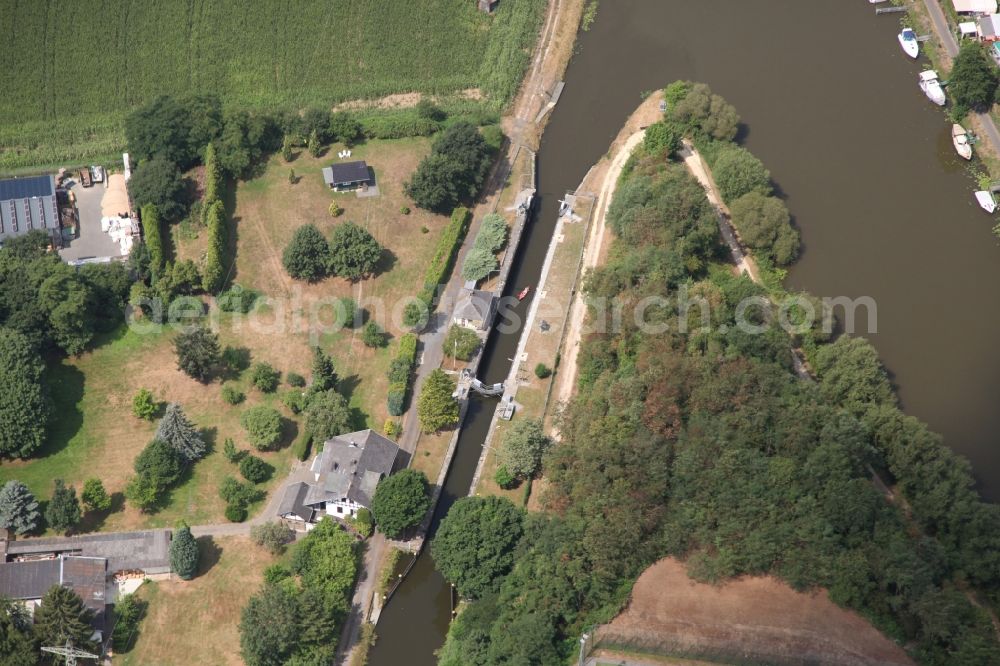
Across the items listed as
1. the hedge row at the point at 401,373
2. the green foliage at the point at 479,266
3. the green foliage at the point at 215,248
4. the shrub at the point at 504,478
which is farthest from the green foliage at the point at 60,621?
the green foliage at the point at 479,266

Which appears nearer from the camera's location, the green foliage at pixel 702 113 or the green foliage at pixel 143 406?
the green foliage at pixel 143 406

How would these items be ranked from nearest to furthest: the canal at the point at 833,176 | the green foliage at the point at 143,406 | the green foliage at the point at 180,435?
the green foliage at the point at 180,435 → the canal at the point at 833,176 → the green foliage at the point at 143,406

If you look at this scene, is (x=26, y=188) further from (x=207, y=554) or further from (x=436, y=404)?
(x=436, y=404)

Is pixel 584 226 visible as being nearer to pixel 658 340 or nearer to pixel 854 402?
pixel 658 340

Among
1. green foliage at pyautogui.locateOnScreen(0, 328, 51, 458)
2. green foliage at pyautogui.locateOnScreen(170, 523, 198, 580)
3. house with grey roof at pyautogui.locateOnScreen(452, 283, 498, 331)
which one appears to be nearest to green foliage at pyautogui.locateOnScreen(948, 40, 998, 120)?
house with grey roof at pyautogui.locateOnScreen(452, 283, 498, 331)

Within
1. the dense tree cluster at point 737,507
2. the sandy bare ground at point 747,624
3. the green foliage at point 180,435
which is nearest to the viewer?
the sandy bare ground at point 747,624

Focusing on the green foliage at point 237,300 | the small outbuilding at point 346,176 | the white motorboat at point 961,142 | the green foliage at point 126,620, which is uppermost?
the white motorboat at point 961,142

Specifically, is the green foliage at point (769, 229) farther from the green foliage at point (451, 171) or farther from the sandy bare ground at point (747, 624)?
the sandy bare ground at point (747, 624)

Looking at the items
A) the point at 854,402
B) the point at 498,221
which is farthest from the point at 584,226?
the point at 854,402
